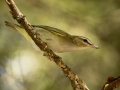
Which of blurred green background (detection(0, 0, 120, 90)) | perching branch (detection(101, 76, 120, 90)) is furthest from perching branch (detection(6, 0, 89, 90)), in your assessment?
blurred green background (detection(0, 0, 120, 90))

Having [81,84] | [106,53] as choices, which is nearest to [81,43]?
[81,84]

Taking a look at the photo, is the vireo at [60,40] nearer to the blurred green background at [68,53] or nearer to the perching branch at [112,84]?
the blurred green background at [68,53]

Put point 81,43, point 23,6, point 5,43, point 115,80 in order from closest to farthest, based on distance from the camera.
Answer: point 115,80
point 81,43
point 5,43
point 23,6

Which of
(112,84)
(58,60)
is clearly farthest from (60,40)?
(112,84)

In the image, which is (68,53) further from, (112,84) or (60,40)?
(112,84)

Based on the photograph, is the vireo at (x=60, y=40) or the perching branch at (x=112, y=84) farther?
the vireo at (x=60, y=40)

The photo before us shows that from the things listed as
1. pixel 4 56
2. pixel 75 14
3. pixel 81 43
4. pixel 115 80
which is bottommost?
pixel 115 80

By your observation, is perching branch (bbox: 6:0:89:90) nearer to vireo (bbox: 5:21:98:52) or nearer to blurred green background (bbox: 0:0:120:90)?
vireo (bbox: 5:21:98:52)

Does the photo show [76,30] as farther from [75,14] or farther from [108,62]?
[108,62]

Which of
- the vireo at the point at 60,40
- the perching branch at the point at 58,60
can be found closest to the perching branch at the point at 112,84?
the perching branch at the point at 58,60
